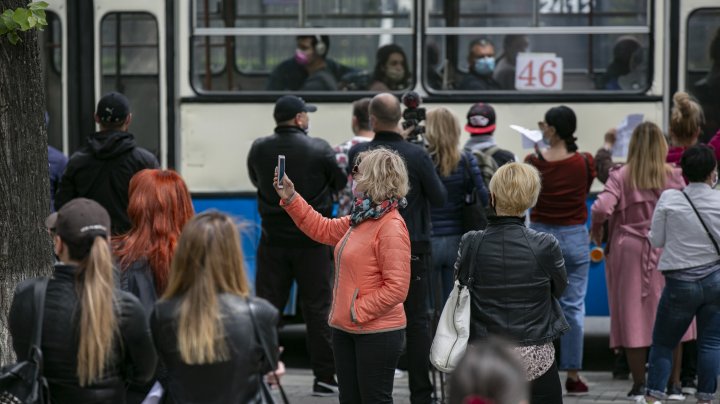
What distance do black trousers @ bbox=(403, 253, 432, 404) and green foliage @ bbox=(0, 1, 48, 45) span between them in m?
2.43

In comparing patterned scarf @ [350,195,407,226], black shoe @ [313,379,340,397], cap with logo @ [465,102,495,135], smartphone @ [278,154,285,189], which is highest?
cap with logo @ [465,102,495,135]

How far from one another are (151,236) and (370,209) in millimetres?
1111

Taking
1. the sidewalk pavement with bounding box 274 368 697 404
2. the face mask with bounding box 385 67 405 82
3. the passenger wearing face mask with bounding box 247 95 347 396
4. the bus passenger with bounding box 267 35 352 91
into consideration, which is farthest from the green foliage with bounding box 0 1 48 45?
the face mask with bounding box 385 67 405 82

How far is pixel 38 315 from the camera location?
4.09 m

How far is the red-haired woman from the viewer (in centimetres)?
503

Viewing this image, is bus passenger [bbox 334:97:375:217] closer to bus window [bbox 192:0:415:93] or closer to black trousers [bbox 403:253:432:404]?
bus window [bbox 192:0:415:93]

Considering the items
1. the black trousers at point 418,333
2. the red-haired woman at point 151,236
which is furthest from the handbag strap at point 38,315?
the black trousers at point 418,333

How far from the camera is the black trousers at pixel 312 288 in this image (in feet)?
26.3

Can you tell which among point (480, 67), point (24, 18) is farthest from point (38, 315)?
point (480, 67)

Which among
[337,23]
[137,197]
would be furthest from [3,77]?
[337,23]

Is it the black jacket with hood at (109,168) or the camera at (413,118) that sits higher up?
the camera at (413,118)

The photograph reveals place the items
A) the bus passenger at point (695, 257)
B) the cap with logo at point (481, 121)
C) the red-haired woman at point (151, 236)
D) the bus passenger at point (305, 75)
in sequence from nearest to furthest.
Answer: the red-haired woman at point (151, 236), the bus passenger at point (695, 257), the cap with logo at point (481, 121), the bus passenger at point (305, 75)

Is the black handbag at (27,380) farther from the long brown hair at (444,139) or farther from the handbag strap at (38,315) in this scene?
the long brown hair at (444,139)

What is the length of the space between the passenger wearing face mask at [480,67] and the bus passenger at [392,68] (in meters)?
0.40
